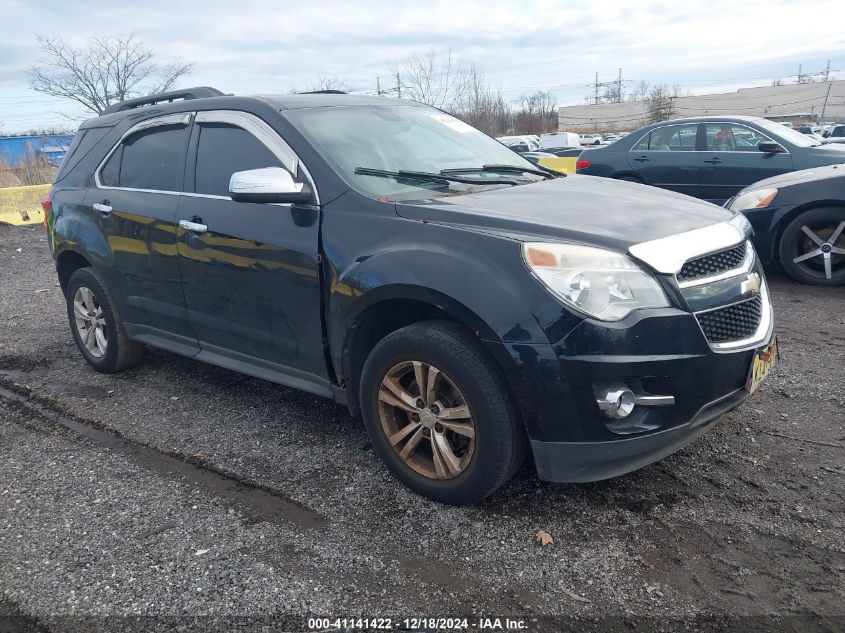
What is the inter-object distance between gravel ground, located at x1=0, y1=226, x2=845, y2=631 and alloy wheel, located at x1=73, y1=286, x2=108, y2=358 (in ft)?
2.82

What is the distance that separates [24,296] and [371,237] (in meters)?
6.77

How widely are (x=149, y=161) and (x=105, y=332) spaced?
1379 mm

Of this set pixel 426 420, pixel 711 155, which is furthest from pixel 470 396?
pixel 711 155

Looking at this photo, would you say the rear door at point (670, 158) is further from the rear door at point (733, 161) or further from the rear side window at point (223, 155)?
the rear side window at point (223, 155)

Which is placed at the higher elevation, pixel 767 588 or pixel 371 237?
pixel 371 237

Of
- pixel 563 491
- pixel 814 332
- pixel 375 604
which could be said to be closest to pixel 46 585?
pixel 375 604

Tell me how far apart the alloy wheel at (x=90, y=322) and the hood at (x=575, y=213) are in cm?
297

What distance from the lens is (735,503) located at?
9.82 feet

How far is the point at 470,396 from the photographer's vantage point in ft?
9.19

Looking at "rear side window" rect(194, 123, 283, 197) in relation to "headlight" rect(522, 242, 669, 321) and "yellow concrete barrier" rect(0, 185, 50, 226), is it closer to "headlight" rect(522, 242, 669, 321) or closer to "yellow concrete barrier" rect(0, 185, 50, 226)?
"headlight" rect(522, 242, 669, 321)

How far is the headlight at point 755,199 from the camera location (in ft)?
21.6

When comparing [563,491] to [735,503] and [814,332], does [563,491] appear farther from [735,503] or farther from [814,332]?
[814,332]

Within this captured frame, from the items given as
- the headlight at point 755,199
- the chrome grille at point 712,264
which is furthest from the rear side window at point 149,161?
the headlight at point 755,199

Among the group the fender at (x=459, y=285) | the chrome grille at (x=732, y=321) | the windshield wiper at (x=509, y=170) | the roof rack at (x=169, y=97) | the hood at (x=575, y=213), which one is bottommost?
the chrome grille at (x=732, y=321)
